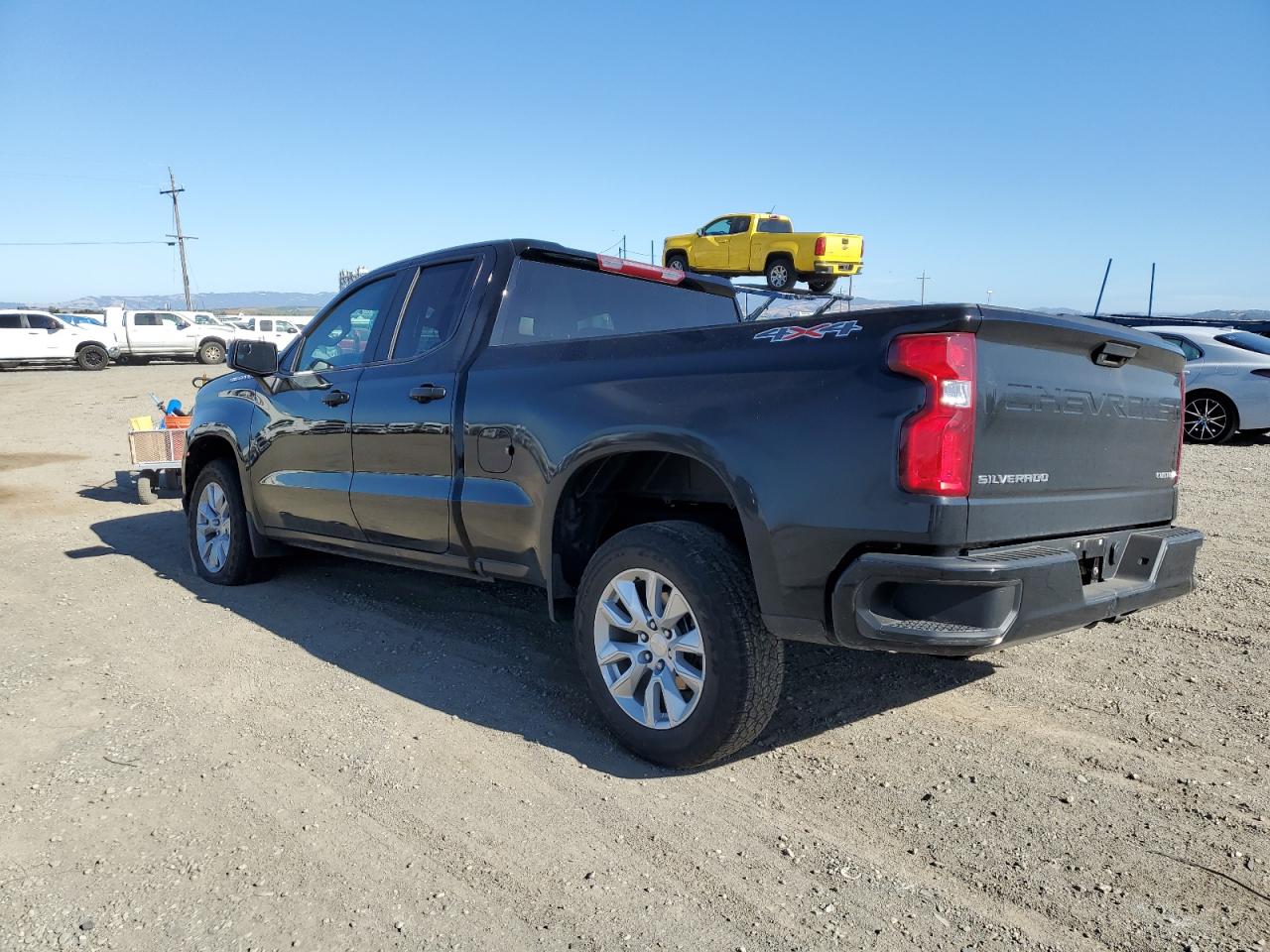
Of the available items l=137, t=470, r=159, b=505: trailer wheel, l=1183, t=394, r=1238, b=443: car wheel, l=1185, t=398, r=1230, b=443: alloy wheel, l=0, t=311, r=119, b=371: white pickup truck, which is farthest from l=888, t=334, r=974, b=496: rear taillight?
l=0, t=311, r=119, b=371: white pickup truck

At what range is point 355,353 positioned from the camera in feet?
15.9

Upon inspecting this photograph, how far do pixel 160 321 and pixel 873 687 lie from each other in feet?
98.8

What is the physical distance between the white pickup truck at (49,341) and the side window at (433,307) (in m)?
27.1

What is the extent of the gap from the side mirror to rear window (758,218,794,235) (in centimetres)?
1753

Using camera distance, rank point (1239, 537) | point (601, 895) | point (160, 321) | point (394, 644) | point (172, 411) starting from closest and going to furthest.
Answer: point (601, 895) → point (394, 644) → point (1239, 537) → point (172, 411) → point (160, 321)

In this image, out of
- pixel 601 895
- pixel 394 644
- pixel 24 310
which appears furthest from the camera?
pixel 24 310

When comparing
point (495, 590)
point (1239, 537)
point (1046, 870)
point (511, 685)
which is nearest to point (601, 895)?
point (1046, 870)

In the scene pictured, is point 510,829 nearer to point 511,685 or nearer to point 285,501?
point 511,685

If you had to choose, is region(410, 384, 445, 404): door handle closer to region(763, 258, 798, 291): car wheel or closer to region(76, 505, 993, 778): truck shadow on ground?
region(76, 505, 993, 778): truck shadow on ground

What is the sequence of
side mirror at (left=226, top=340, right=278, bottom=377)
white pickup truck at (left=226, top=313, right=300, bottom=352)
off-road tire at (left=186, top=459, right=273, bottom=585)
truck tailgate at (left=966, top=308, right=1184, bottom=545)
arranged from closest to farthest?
truck tailgate at (left=966, top=308, right=1184, bottom=545) → side mirror at (left=226, top=340, right=278, bottom=377) → off-road tire at (left=186, top=459, right=273, bottom=585) → white pickup truck at (left=226, top=313, right=300, bottom=352)

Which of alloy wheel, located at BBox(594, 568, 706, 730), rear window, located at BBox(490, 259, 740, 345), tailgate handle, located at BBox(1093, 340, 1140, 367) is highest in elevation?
rear window, located at BBox(490, 259, 740, 345)

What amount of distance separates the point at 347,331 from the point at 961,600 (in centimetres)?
367

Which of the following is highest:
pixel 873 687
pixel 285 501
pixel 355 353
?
pixel 355 353

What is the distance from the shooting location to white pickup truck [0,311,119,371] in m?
26.1
